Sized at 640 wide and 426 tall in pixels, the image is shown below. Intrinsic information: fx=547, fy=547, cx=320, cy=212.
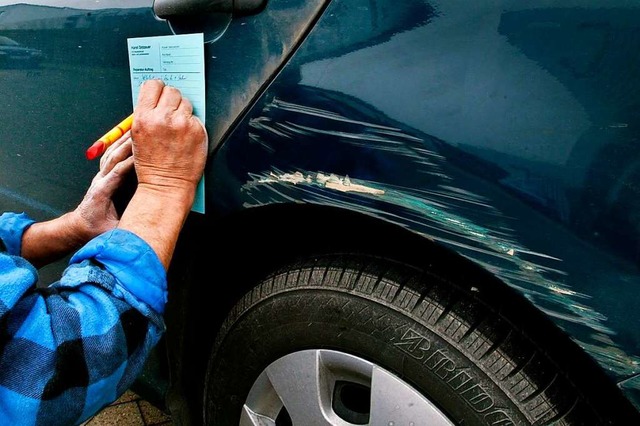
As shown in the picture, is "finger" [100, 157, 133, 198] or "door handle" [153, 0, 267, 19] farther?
"finger" [100, 157, 133, 198]

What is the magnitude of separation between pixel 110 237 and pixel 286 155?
12.2 inches

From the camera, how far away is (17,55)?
1.34m

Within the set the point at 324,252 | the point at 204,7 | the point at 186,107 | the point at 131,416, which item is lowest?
the point at 131,416

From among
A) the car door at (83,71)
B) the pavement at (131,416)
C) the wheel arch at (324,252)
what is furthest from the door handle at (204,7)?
the pavement at (131,416)

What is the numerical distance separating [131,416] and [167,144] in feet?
3.93

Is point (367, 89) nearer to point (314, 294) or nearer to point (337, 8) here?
point (337, 8)

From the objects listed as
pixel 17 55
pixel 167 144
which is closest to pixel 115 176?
pixel 167 144

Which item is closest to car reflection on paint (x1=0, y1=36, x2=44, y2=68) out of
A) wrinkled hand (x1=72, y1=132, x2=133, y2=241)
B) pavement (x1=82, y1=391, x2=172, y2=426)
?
wrinkled hand (x1=72, y1=132, x2=133, y2=241)

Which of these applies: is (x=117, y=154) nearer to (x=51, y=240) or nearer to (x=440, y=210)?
(x=51, y=240)

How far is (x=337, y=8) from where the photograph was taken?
833 mm

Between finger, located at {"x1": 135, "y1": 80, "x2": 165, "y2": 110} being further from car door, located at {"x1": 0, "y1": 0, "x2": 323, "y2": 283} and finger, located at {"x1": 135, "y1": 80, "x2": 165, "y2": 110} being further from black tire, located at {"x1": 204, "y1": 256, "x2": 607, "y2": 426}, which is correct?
black tire, located at {"x1": 204, "y1": 256, "x2": 607, "y2": 426}

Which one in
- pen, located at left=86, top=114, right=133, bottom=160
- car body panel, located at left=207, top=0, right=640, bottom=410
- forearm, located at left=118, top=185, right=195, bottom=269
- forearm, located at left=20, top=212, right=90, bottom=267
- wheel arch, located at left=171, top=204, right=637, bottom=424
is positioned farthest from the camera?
forearm, located at left=20, top=212, right=90, bottom=267

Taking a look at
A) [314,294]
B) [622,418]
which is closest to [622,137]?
[622,418]

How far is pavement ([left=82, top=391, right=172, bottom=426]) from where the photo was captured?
5.78 ft
